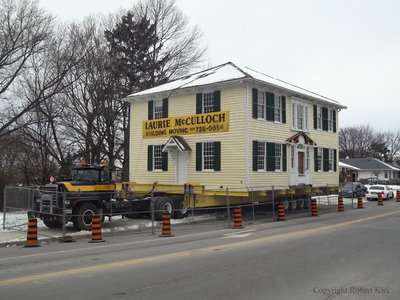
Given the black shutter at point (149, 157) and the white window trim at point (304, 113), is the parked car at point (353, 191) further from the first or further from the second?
the black shutter at point (149, 157)

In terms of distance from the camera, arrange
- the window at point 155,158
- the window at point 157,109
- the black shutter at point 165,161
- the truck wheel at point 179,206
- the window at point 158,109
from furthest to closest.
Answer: the window at point 158,109 → the window at point 157,109 → the window at point 155,158 → the black shutter at point 165,161 → the truck wheel at point 179,206

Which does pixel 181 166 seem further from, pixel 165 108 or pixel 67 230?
pixel 67 230

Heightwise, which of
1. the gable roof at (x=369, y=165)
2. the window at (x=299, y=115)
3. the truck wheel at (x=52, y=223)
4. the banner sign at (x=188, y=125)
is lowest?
the truck wheel at (x=52, y=223)

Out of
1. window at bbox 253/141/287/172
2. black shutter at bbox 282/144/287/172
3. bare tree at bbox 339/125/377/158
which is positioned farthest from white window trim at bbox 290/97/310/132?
bare tree at bbox 339/125/377/158

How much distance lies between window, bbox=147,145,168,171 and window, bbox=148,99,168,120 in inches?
78.5

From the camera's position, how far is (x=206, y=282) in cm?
741

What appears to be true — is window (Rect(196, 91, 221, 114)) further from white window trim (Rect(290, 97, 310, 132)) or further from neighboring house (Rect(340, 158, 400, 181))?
neighboring house (Rect(340, 158, 400, 181))

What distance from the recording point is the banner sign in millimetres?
22703

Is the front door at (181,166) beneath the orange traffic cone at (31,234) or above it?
above

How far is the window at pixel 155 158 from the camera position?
25422 millimetres

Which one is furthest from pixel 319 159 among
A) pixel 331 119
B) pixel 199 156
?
pixel 199 156

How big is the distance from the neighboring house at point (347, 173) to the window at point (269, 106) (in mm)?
43827

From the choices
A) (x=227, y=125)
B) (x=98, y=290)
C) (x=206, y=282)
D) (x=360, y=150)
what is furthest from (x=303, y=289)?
(x=360, y=150)

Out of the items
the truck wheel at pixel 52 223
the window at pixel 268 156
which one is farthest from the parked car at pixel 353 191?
the truck wheel at pixel 52 223
